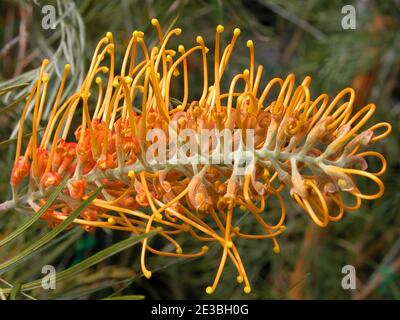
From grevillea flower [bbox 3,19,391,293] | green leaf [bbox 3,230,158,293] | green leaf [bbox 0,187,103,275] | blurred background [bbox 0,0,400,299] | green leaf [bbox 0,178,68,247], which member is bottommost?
green leaf [bbox 3,230,158,293]

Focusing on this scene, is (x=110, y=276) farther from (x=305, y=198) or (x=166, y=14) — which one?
(x=305, y=198)

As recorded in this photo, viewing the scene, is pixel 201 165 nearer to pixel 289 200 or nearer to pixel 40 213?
pixel 40 213

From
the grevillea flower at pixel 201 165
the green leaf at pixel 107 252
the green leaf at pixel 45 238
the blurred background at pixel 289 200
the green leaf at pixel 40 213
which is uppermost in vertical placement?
the blurred background at pixel 289 200

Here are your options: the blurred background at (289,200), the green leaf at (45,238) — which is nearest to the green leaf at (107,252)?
the green leaf at (45,238)

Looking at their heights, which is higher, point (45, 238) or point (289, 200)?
point (289, 200)

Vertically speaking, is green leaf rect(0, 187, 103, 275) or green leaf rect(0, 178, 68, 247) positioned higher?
green leaf rect(0, 178, 68, 247)

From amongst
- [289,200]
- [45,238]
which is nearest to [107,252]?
[45,238]

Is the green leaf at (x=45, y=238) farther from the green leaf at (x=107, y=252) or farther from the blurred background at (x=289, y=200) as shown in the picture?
the blurred background at (x=289, y=200)

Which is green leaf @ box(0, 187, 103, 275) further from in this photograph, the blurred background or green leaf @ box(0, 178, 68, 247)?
the blurred background

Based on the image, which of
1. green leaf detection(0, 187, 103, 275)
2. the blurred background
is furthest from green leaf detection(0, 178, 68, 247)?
the blurred background

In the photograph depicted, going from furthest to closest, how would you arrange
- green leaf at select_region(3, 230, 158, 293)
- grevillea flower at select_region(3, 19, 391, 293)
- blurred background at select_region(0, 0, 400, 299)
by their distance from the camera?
blurred background at select_region(0, 0, 400, 299), grevillea flower at select_region(3, 19, 391, 293), green leaf at select_region(3, 230, 158, 293)
